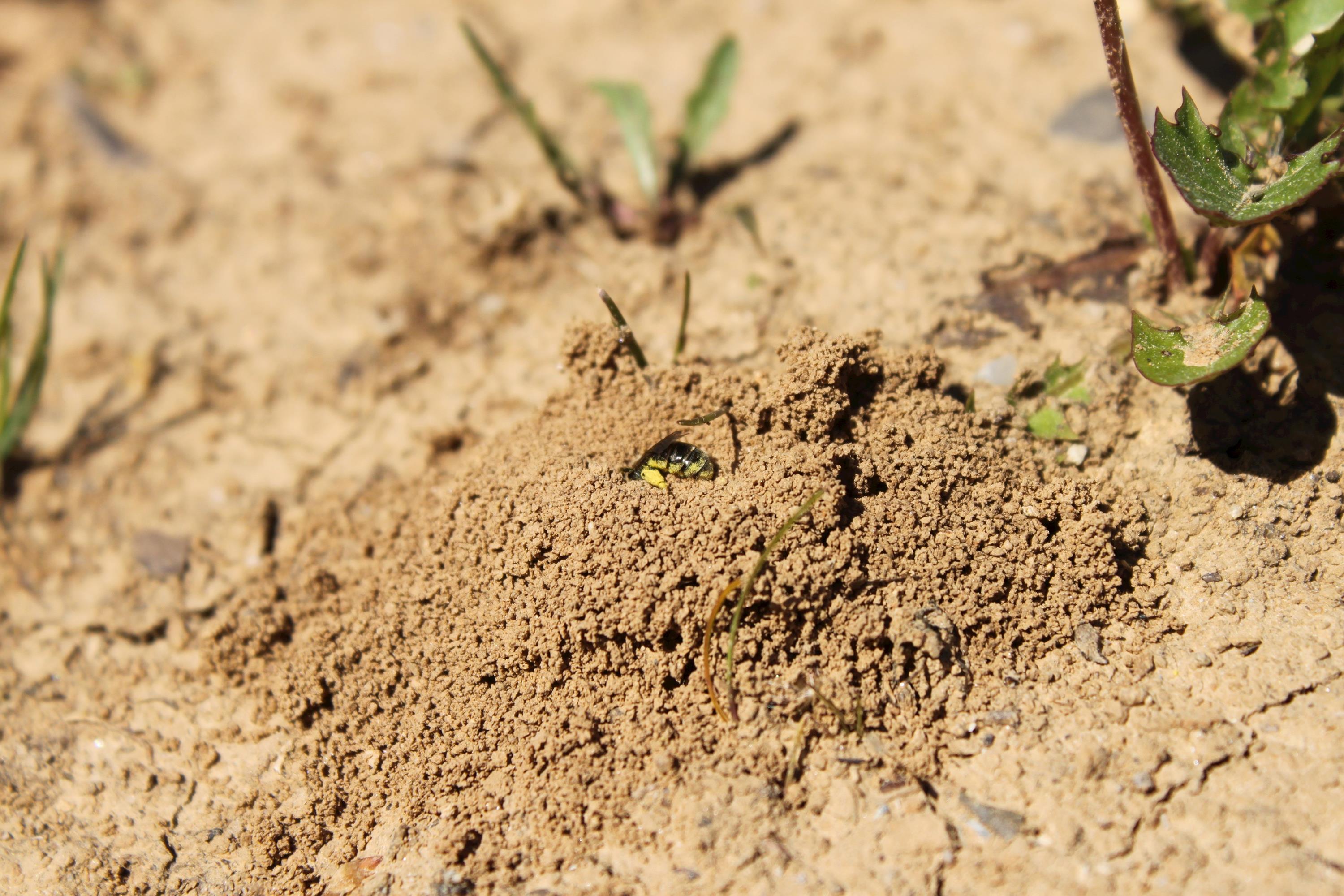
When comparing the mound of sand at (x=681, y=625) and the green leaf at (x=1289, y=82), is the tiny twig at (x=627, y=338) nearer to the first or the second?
the mound of sand at (x=681, y=625)

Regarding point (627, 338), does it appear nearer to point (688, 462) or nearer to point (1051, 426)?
point (688, 462)

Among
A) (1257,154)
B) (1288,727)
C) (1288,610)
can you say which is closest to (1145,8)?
(1257,154)

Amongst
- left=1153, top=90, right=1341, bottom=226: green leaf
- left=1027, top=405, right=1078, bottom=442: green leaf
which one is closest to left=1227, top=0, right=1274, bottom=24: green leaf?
left=1153, top=90, right=1341, bottom=226: green leaf

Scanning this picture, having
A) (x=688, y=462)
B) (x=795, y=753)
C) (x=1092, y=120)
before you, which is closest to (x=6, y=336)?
(x=688, y=462)

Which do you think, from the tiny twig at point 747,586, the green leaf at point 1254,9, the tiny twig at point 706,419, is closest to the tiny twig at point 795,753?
the tiny twig at point 747,586

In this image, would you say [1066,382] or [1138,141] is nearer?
[1138,141]

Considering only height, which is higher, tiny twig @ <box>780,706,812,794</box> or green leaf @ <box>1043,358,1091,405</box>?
green leaf @ <box>1043,358,1091,405</box>

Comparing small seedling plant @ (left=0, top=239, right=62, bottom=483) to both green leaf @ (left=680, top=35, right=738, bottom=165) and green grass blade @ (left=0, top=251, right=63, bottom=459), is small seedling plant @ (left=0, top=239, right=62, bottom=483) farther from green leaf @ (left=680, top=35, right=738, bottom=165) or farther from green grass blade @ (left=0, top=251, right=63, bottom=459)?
green leaf @ (left=680, top=35, right=738, bottom=165)

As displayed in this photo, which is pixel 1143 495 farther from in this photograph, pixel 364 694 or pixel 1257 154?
pixel 364 694
